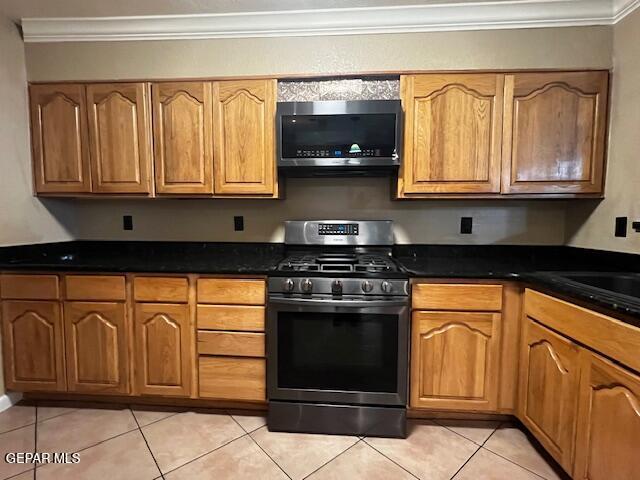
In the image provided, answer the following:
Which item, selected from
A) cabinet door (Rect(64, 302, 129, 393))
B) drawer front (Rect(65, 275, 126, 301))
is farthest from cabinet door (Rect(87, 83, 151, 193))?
cabinet door (Rect(64, 302, 129, 393))

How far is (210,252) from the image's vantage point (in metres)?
2.45

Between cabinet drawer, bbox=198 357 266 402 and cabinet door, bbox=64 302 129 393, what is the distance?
0.50 m

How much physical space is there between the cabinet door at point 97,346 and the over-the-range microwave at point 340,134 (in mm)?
1386

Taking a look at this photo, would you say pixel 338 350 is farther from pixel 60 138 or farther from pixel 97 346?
pixel 60 138

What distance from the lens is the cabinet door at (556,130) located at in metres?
1.89

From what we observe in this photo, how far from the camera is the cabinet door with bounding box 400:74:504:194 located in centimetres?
195

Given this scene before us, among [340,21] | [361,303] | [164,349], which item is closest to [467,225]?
[361,303]

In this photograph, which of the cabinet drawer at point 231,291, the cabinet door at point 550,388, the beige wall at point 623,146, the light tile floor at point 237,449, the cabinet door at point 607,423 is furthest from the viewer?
the cabinet drawer at point 231,291

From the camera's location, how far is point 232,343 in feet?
6.20

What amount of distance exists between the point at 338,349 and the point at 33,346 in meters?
1.88

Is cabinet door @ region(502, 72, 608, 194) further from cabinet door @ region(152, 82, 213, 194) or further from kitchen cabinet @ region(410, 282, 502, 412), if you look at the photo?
cabinet door @ region(152, 82, 213, 194)

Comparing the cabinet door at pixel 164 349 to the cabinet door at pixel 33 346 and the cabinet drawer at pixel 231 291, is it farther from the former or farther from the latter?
the cabinet door at pixel 33 346

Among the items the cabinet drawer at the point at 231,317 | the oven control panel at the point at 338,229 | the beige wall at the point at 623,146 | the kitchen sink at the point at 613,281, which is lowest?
the cabinet drawer at the point at 231,317

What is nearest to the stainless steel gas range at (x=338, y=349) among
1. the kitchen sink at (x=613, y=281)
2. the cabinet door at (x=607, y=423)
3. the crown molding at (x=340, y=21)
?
the cabinet door at (x=607, y=423)
